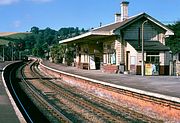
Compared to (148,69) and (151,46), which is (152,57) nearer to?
(151,46)

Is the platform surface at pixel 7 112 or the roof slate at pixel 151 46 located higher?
the roof slate at pixel 151 46

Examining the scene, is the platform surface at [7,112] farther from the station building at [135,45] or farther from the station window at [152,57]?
the station window at [152,57]

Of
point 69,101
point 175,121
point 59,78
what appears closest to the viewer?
point 175,121

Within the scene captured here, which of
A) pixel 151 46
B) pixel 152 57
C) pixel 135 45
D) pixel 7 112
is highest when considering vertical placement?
pixel 135 45

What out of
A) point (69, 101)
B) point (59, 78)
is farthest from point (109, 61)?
point (69, 101)

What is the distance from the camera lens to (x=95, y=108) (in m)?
21.0

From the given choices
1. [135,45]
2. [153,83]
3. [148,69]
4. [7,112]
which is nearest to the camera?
Result: [7,112]

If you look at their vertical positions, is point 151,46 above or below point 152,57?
above

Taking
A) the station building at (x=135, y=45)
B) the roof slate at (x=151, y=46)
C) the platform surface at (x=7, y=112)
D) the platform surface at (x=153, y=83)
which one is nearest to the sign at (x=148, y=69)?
the station building at (x=135, y=45)

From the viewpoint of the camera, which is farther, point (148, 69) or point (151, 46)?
point (151, 46)

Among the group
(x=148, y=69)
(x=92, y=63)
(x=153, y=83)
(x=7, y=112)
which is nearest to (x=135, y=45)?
(x=148, y=69)

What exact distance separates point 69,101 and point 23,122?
11.3 meters

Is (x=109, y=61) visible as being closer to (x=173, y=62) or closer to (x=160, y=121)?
(x=173, y=62)

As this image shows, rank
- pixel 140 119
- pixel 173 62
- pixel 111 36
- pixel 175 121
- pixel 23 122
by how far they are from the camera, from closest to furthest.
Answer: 1. pixel 23 122
2. pixel 175 121
3. pixel 140 119
4. pixel 173 62
5. pixel 111 36
